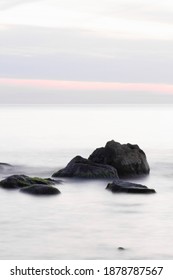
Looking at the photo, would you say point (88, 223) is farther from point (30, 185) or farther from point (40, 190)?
point (30, 185)

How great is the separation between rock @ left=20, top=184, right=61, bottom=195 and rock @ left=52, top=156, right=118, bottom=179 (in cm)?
537

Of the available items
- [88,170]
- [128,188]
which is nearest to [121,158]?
[88,170]

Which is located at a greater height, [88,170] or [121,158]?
[121,158]

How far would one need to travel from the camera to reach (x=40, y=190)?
37250 millimetres

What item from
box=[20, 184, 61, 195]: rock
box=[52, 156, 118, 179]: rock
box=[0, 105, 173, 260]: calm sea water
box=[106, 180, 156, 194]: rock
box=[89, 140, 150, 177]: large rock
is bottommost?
box=[0, 105, 173, 260]: calm sea water

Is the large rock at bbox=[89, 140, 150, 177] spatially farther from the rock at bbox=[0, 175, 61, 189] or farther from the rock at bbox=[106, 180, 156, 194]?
the rock at bbox=[0, 175, 61, 189]

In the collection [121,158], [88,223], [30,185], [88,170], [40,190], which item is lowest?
[88,223]

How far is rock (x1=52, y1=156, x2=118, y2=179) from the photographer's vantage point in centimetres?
4344

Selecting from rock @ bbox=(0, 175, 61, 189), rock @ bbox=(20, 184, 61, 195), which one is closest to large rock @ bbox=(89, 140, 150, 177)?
rock @ bbox=(0, 175, 61, 189)

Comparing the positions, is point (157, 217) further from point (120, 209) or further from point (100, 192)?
point (100, 192)

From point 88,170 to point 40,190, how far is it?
6.91 m

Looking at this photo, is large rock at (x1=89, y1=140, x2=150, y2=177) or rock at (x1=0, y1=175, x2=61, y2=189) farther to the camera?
large rock at (x1=89, y1=140, x2=150, y2=177)

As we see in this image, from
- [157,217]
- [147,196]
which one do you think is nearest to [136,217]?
[157,217]

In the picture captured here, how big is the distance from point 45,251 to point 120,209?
938cm
